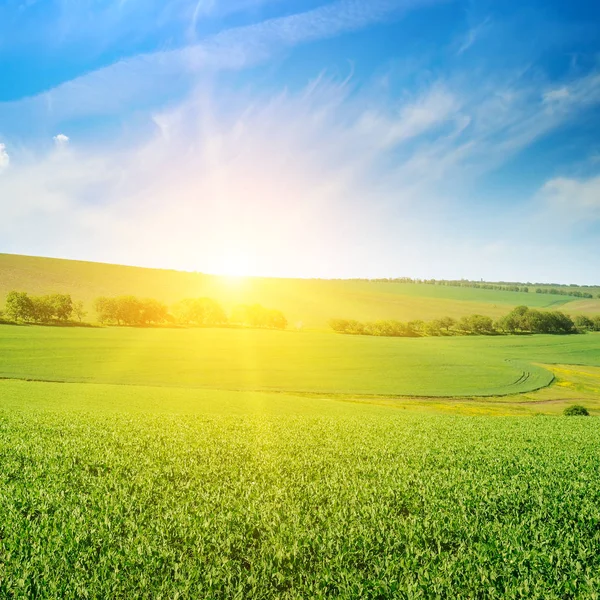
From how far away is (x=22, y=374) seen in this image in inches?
1725

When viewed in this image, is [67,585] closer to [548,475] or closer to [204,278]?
[548,475]

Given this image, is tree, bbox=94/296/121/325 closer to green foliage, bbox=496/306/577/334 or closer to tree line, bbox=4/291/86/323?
tree line, bbox=4/291/86/323

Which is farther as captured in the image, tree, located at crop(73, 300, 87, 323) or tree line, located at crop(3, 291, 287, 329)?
tree, located at crop(73, 300, 87, 323)

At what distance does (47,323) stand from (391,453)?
3750 inches

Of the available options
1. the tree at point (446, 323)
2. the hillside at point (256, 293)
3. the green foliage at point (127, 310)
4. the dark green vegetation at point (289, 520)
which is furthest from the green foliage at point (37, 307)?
the tree at point (446, 323)

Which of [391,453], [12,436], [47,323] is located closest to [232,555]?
[391,453]

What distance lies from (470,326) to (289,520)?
128708 millimetres

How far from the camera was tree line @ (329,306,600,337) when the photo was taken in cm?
11656

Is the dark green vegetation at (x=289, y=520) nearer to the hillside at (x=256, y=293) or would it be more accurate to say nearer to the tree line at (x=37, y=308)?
the tree line at (x=37, y=308)

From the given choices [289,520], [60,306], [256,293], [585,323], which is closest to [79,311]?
[60,306]

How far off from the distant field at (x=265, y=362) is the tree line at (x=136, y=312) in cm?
1439

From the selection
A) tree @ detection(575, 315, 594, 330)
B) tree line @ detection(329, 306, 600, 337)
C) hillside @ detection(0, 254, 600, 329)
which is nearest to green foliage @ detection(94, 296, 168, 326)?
hillside @ detection(0, 254, 600, 329)

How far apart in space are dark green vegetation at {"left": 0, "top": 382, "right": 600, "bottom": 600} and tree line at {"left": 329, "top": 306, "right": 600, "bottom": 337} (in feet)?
349

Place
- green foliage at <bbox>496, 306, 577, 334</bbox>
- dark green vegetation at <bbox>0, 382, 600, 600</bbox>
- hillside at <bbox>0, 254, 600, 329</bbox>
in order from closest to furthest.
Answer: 1. dark green vegetation at <bbox>0, 382, 600, 600</bbox>
2. hillside at <bbox>0, 254, 600, 329</bbox>
3. green foliage at <bbox>496, 306, 577, 334</bbox>
